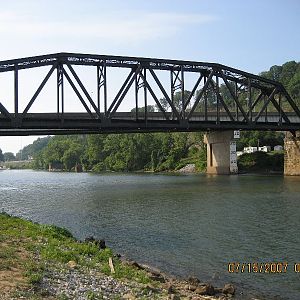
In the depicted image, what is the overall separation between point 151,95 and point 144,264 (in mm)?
53160

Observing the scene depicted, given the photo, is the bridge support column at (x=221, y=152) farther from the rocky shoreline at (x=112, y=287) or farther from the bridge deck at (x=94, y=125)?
the rocky shoreline at (x=112, y=287)

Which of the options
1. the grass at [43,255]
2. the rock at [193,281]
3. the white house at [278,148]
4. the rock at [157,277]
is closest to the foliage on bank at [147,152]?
the white house at [278,148]

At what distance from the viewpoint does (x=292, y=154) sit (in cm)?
9925

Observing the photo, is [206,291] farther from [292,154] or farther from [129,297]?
[292,154]

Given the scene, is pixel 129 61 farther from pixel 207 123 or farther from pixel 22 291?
pixel 22 291

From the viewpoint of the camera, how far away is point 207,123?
8194 cm

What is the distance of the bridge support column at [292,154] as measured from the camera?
97750 mm

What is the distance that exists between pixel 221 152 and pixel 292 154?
56.3ft

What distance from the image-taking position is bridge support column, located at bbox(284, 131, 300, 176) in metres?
97.8

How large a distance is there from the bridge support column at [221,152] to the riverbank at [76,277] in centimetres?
8674

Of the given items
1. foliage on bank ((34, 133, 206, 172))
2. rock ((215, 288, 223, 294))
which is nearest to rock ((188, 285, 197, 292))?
rock ((215, 288, 223, 294))

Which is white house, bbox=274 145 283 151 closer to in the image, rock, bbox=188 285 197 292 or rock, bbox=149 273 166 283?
rock, bbox=149 273 166 283

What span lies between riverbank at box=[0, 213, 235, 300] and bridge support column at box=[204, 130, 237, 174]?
8674 cm

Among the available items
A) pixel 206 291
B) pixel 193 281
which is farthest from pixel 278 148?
pixel 206 291
